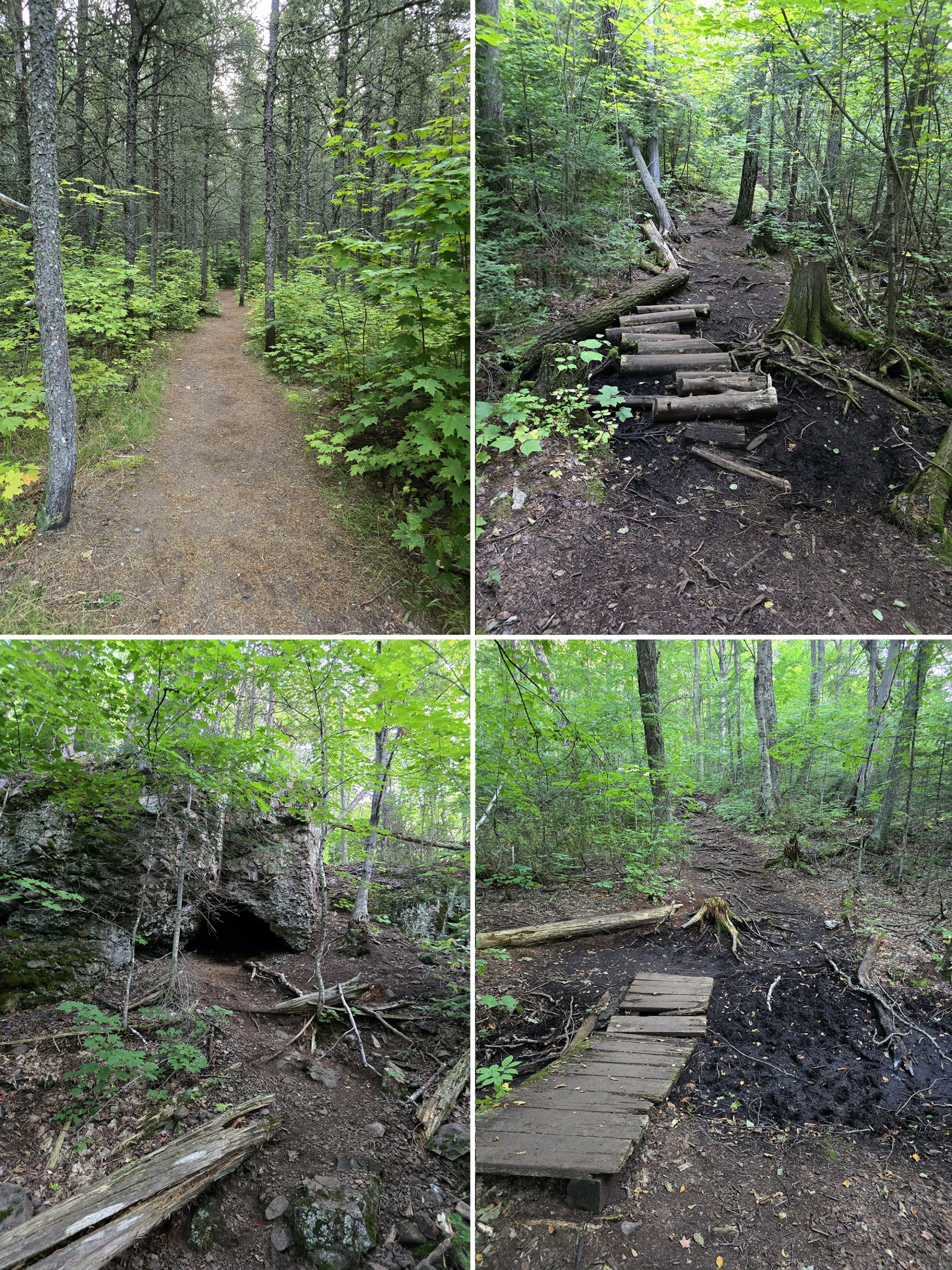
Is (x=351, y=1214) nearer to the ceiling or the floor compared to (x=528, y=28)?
nearer to the floor

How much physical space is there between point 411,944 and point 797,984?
13.4 ft

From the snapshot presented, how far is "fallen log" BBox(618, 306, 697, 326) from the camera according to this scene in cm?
686

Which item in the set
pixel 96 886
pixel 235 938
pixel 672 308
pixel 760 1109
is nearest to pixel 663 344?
pixel 672 308

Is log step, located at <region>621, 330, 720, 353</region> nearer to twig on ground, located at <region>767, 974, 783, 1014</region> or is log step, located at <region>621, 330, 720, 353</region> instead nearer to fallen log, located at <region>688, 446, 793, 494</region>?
fallen log, located at <region>688, 446, 793, 494</region>

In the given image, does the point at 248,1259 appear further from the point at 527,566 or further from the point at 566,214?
the point at 566,214

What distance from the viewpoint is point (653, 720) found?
29.4ft

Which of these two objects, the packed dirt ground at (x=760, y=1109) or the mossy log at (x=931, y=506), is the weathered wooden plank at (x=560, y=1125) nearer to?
the packed dirt ground at (x=760, y=1109)

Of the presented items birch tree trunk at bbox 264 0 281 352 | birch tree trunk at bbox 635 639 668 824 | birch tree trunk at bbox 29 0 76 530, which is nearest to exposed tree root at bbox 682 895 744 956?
birch tree trunk at bbox 635 639 668 824

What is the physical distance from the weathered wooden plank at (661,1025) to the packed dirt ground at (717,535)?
10.1 feet

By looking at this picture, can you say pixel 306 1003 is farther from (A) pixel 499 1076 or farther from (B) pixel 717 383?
(B) pixel 717 383

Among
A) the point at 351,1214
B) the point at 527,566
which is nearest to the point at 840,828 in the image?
the point at 527,566

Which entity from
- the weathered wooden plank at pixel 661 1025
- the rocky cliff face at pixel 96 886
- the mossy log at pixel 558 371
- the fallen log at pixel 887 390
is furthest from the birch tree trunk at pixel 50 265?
the fallen log at pixel 887 390

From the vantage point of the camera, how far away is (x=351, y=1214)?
3.62 m

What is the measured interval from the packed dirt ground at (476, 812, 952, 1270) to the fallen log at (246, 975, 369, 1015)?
128 cm
